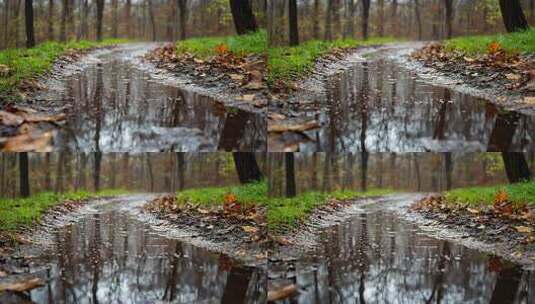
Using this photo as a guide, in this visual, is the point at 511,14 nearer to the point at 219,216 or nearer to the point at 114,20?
the point at 219,216

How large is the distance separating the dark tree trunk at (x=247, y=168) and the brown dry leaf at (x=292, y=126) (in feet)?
0.59

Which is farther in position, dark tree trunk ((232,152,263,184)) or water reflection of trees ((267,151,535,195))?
dark tree trunk ((232,152,263,184))

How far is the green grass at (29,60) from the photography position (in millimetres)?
3166

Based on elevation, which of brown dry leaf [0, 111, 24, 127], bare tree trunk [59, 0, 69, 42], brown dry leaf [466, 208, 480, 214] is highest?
bare tree trunk [59, 0, 69, 42]

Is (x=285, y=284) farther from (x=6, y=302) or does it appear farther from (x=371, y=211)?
(x=6, y=302)

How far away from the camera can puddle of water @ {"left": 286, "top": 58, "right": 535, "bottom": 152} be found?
302 cm

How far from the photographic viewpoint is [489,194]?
3139 millimetres

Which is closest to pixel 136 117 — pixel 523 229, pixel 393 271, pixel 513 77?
pixel 393 271

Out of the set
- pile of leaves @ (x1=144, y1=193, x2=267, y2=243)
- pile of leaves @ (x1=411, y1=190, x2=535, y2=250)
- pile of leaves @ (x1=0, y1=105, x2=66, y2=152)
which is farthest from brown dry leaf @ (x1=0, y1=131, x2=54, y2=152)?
pile of leaves @ (x1=411, y1=190, x2=535, y2=250)

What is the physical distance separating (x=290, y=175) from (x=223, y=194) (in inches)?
14.7

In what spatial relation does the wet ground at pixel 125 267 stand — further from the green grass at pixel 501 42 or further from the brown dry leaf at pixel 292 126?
the green grass at pixel 501 42

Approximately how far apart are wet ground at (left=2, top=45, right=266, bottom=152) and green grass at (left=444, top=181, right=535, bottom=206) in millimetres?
1038

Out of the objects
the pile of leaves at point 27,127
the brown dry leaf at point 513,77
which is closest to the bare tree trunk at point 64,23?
the pile of leaves at point 27,127

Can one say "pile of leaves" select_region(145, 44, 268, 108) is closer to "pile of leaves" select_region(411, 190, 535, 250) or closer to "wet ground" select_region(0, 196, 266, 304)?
"wet ground" select_region(0, 196, 266, 304)
